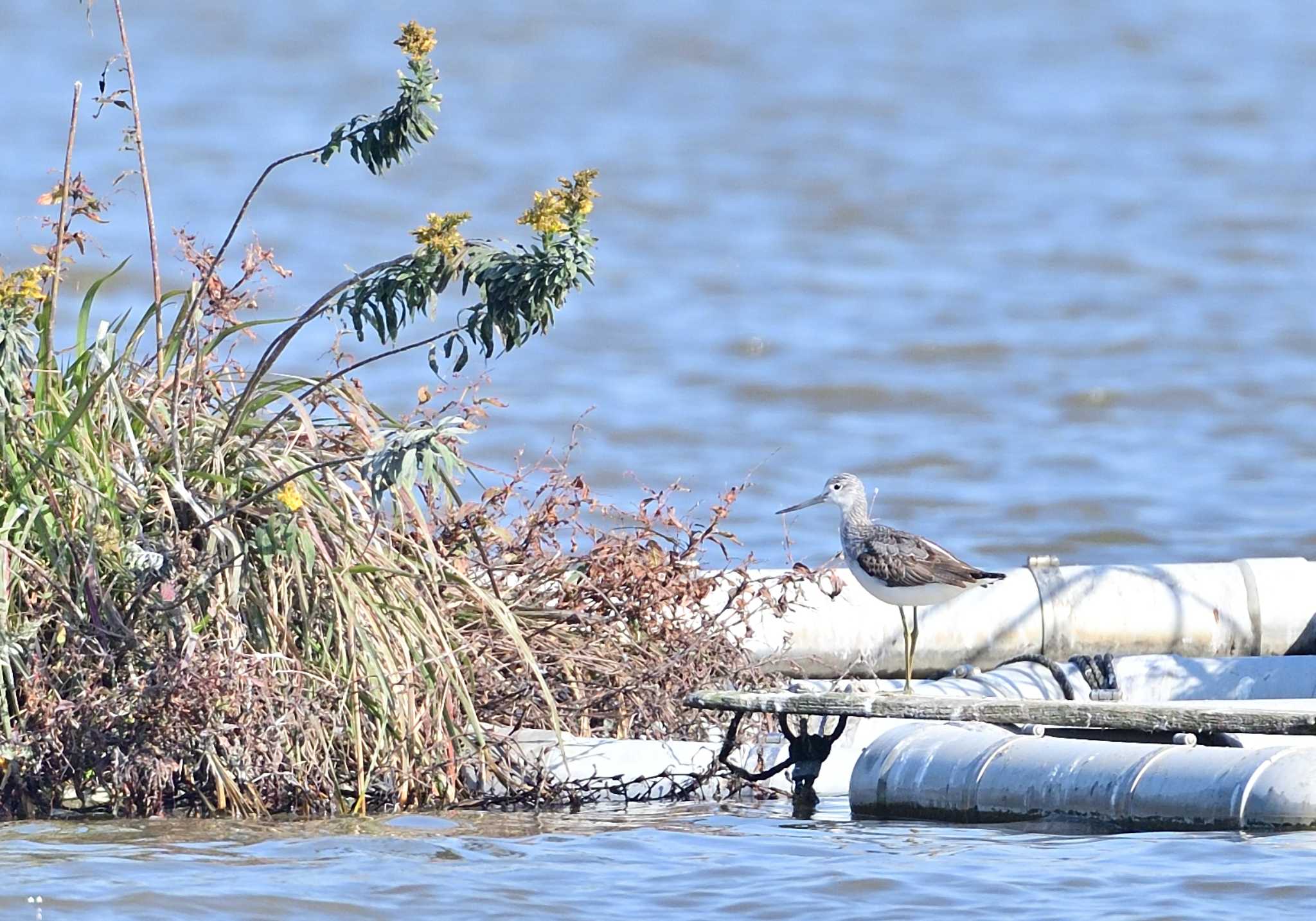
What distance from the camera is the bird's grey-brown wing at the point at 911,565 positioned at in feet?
31.2

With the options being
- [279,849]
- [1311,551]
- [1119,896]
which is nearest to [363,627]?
[279,849]

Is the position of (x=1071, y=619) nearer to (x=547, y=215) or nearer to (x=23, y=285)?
(x=547, y=215)

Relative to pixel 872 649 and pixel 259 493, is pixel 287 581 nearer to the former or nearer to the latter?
pixel 259 493

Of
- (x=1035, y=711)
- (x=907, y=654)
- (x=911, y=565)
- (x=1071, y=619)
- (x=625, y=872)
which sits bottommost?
(x=625, y=872)

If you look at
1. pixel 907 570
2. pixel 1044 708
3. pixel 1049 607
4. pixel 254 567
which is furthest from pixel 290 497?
pixel 1049 607

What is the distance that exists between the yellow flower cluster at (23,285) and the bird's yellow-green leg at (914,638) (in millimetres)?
3725

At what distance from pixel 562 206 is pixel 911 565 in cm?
240

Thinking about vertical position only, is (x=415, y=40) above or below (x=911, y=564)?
above

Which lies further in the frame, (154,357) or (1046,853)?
(154,357)

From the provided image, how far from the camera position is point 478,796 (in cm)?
860

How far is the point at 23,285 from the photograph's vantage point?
8.49m

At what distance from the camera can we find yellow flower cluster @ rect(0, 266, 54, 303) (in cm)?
848

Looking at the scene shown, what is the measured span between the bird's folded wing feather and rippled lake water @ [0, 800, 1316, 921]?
1454mm

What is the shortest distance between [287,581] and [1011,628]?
409 cm
